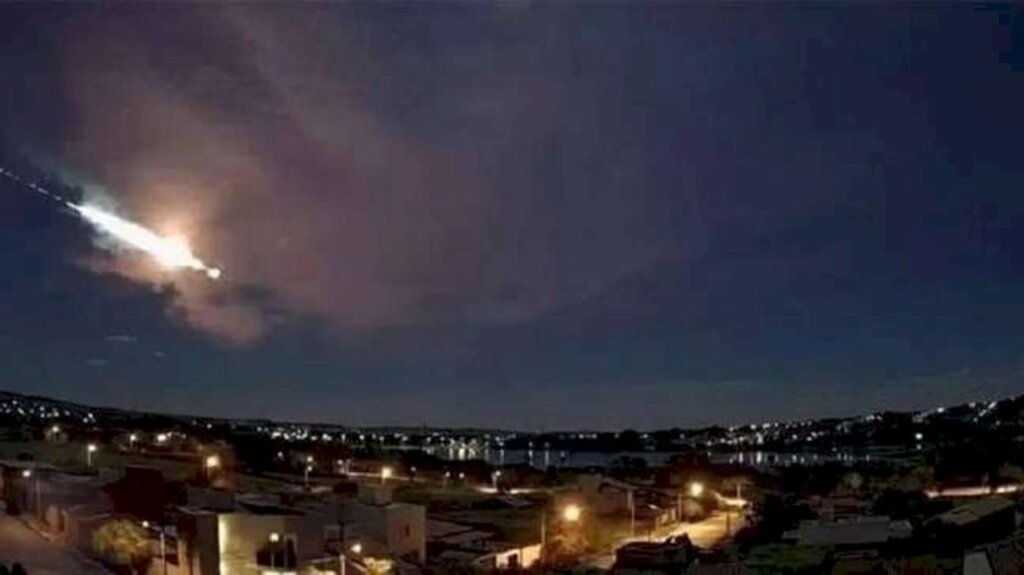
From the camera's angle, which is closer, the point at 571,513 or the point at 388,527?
the point at 388,527

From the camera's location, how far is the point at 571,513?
71.9ft

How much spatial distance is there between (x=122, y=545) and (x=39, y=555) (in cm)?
144

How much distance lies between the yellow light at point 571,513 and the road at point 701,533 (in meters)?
0.99

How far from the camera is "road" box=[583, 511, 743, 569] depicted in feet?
64.0

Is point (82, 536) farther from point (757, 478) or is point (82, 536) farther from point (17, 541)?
point (757, 478)

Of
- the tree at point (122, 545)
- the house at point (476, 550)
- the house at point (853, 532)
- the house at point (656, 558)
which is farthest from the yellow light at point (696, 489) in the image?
the tree at point (122, 545)

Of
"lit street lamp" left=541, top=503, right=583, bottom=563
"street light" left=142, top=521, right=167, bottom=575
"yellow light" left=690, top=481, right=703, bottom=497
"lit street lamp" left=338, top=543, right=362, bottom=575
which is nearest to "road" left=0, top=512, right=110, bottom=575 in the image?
"street light" left=142, top=521, right=167, bottom=575

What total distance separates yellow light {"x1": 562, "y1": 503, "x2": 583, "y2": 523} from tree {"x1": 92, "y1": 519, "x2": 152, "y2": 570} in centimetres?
806

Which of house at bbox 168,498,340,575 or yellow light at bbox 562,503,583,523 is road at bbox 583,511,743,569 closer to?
yellow light at bbox 562,503,583,523

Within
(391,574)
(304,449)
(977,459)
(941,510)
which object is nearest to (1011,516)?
(941,510)

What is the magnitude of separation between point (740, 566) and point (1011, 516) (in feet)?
17.1

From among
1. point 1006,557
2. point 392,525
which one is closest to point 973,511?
point 1006,557

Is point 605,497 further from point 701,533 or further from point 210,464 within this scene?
point 210,464

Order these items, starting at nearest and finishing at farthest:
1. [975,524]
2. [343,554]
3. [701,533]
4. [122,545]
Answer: [343,554], [975,524], [122,545], [701,533]
